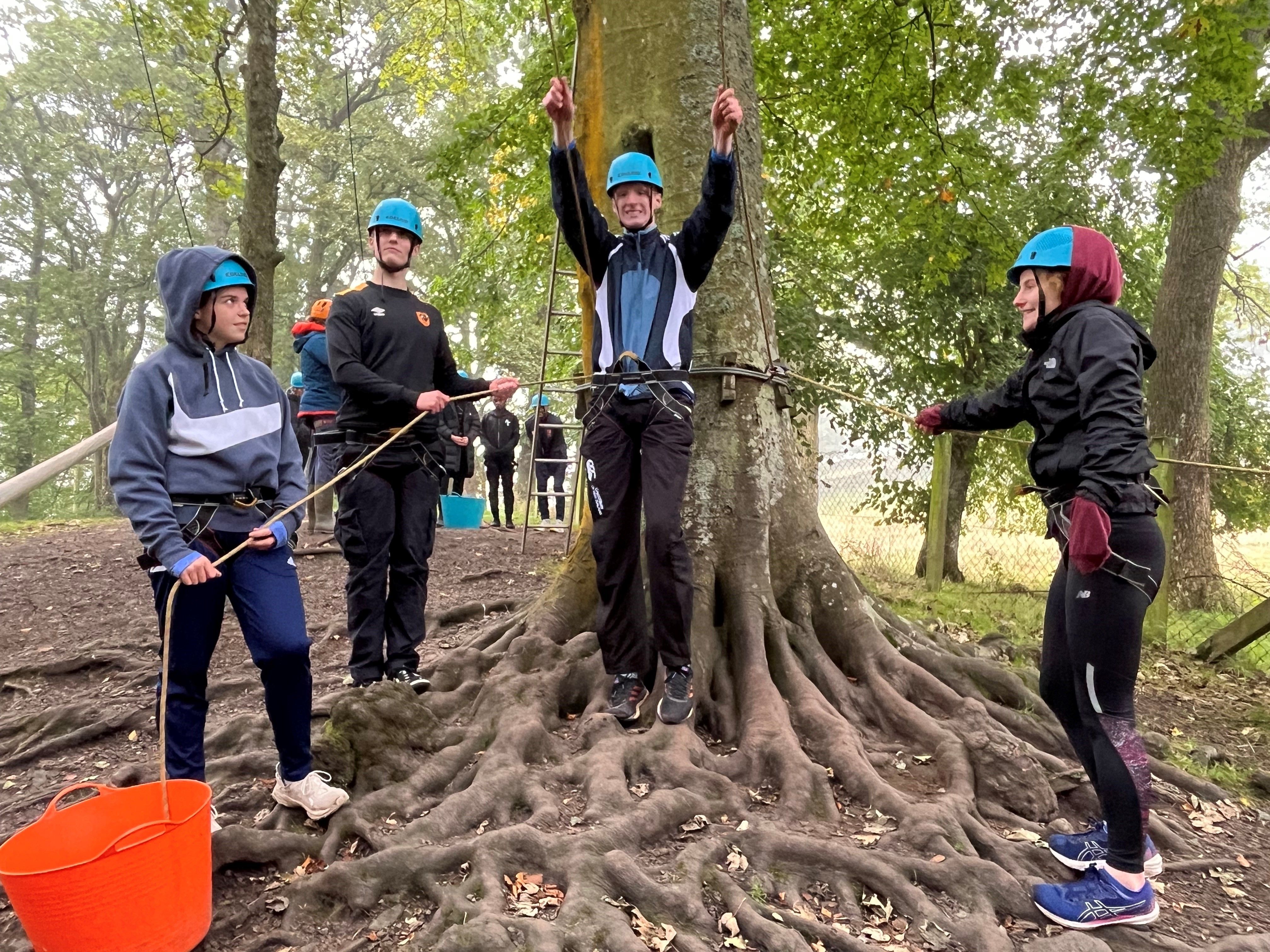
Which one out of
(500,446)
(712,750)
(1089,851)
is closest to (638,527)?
(712,750)

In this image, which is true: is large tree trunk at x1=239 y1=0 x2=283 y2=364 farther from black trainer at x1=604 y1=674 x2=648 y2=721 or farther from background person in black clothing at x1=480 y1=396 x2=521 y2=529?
black trainer at x1=604 y1=674 x2=648 y2=721

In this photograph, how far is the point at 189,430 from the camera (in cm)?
270

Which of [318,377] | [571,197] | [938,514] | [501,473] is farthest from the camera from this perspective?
[501,473]

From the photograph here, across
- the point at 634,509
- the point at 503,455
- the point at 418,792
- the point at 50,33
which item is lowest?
the point at 418,792

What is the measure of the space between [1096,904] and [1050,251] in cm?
212

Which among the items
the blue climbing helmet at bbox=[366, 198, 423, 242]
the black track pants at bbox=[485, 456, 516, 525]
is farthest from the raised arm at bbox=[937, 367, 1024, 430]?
the black track pants at bbox=[485, 456, 516, 525]

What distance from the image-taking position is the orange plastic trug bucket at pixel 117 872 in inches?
80.4

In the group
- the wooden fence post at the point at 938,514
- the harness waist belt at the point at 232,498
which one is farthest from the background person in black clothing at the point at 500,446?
the harness waist belt at the point at 232,498

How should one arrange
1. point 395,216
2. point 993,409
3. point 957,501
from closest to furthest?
point 993,409
point 395,216
point 957,501

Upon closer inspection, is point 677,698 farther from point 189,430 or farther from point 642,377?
point 189,430

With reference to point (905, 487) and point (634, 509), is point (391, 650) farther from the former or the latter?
point (905, 487)

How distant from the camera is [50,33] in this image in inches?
917

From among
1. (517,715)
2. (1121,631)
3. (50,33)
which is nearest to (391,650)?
(517,715)

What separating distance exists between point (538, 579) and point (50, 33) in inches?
1050
